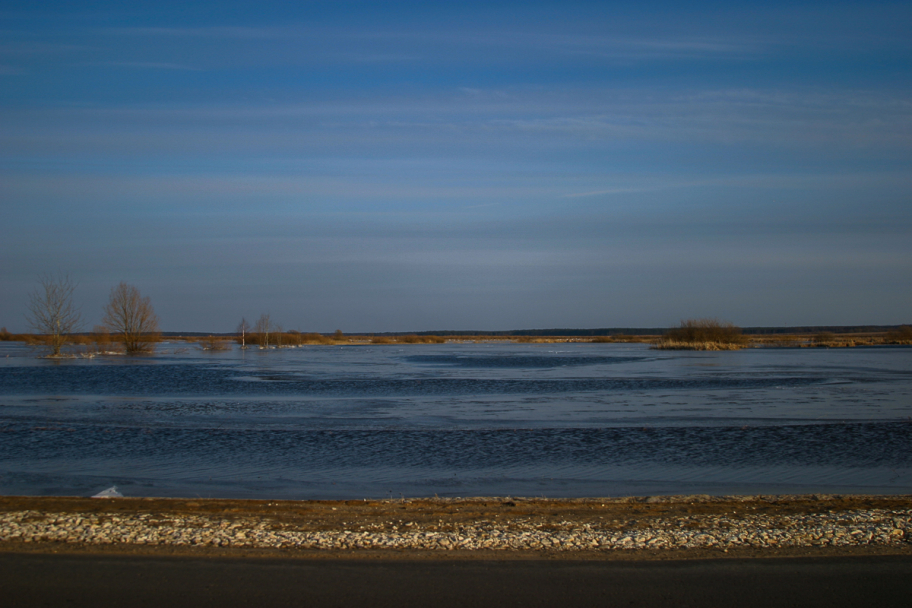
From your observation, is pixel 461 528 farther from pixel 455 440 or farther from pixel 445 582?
pixel 455 440

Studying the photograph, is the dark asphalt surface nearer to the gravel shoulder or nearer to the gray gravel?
the gravel shoulder

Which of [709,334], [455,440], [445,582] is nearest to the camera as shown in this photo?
[445,582]

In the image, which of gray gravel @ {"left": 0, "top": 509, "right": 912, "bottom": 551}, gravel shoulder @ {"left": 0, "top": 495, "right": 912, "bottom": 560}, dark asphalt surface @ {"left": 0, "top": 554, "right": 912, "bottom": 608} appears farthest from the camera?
gray gravel @ {"left": 0, "top": 509, "right": 912, "bottom": 551}

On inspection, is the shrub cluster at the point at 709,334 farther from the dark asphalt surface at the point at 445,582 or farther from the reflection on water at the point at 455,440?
the dark asphalt surface at the point at 445,582

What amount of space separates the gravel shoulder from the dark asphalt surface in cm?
29

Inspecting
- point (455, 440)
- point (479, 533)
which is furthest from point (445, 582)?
point (455, 440)

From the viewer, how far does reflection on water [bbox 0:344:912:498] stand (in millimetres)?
10836

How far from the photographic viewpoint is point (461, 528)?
281 inches

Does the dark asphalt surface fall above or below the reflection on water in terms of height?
above

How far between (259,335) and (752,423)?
84364mm

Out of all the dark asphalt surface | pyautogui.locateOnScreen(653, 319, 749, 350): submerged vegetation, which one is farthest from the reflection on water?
pyautogui.locateOnScreen(653, 319, 749, 350): submerged vegetation

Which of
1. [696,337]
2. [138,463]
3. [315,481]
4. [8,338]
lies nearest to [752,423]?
[315,481]

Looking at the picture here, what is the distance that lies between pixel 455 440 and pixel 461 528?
7.93m

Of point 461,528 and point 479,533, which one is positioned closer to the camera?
point 479,533
